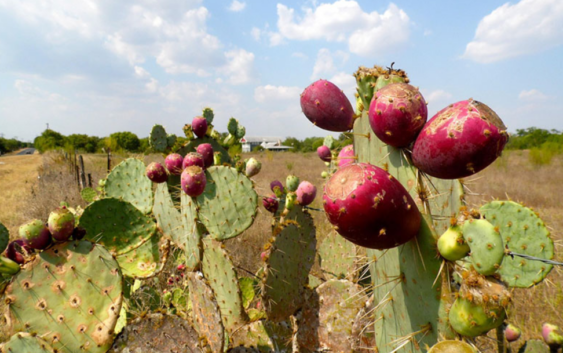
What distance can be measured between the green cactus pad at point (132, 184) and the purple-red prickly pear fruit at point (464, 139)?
2.52 metres

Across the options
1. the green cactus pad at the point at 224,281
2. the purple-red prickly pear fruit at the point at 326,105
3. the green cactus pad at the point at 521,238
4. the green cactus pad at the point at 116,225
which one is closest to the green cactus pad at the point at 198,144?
the green cactus pad at the point at 116,225

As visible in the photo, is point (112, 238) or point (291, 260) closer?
point (291, 260)

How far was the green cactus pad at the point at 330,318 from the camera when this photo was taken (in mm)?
1674

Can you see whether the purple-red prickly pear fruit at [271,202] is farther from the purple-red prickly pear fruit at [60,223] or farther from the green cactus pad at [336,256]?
the purple-red prickly pear fruit at [60,223]

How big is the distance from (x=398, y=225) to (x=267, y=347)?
1.49m

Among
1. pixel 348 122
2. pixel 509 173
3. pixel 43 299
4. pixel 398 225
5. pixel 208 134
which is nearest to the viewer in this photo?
pixel 398 225

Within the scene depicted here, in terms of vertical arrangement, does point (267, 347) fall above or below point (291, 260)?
below

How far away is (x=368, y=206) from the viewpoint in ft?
1.86

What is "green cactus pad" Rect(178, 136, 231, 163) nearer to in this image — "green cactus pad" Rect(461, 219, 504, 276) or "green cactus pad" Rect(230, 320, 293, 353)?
"green cactus pad" Rect(230, 320, 293, 353)

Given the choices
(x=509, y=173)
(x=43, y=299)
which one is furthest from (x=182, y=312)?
(x=509, y=173)

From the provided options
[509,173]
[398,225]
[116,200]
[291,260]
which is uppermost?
[398,225]

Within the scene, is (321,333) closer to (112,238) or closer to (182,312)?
(182,312)

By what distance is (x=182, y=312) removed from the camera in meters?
2.24

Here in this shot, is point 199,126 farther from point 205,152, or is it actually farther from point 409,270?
point 409,270
